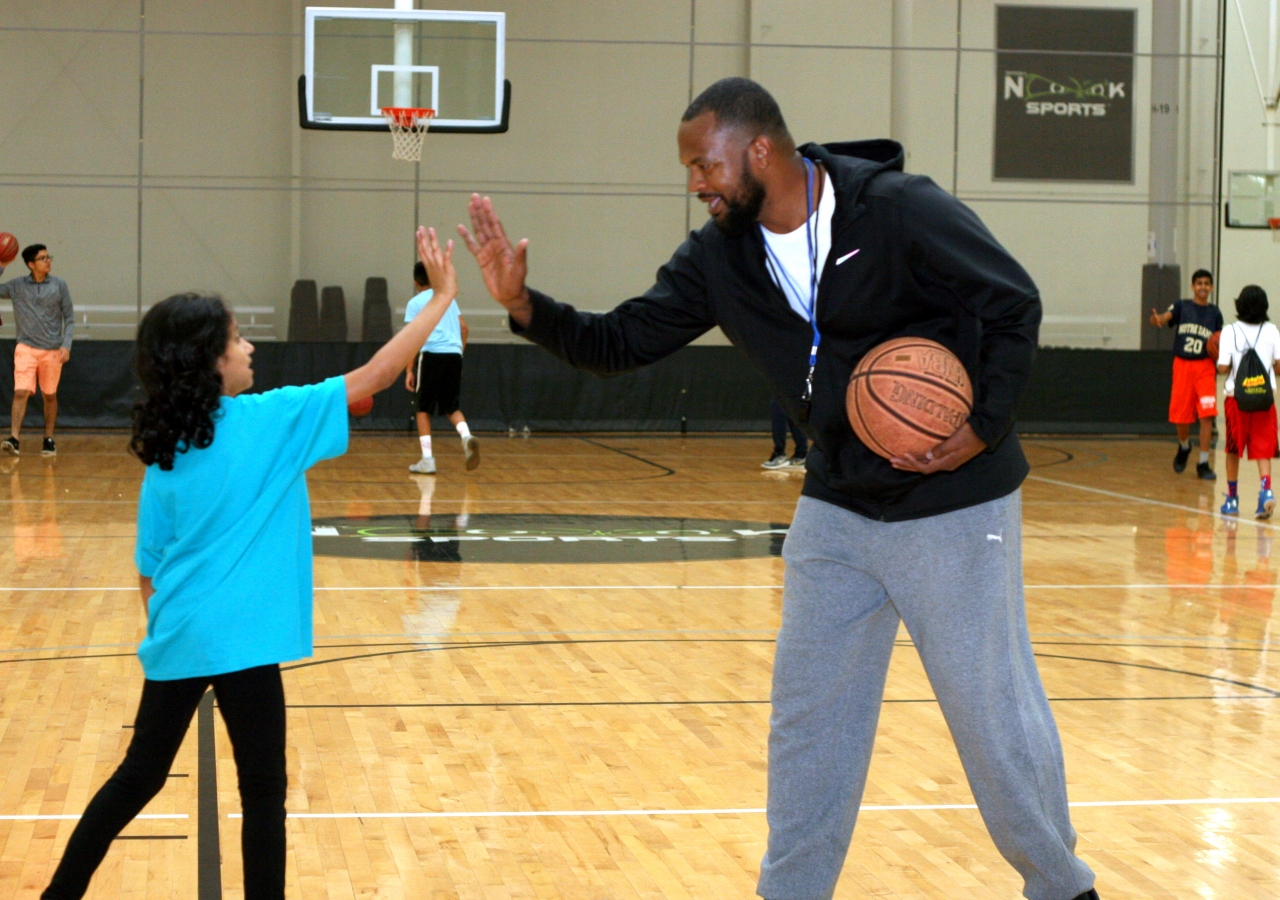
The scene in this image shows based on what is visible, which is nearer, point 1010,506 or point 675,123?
point 1010,506

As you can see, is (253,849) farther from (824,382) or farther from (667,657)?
(667,657)

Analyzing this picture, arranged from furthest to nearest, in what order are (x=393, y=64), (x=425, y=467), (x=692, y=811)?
(x=425, y=467) → (x=393, y=64) → (x=692, y=811)

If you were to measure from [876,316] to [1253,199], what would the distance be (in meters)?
17.6

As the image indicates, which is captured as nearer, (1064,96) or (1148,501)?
(1148,501)

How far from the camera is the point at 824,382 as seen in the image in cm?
278

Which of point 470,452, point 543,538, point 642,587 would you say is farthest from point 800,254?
point 470,452

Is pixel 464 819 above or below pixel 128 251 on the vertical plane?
below

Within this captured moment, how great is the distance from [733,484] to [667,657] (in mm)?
6428

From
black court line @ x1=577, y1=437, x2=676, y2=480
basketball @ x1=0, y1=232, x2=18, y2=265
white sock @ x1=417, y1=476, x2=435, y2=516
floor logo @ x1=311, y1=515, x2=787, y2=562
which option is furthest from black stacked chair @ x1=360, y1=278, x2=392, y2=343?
floor logo @ x1=311, y1=515, x2=787, y2=562

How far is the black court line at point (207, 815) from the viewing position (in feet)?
10.7

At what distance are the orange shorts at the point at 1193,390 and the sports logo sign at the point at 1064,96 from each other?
7.18m

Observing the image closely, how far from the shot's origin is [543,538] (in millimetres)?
9023

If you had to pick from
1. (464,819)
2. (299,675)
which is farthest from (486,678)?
(464,819)

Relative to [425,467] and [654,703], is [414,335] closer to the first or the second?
[654,703]
